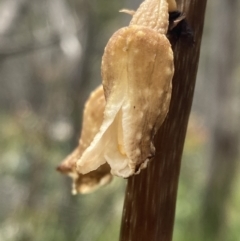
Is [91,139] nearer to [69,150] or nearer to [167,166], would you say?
[167,166]

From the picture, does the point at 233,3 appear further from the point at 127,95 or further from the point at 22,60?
the point at 22,60

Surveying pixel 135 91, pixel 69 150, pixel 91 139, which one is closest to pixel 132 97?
pixel 135 91

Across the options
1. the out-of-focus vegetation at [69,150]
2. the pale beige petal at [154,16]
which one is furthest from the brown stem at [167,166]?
the out-of-focus vegetation at [69,150]

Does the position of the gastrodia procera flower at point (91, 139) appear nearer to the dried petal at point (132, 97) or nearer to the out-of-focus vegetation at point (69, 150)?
the dried petal at point (132, 97)

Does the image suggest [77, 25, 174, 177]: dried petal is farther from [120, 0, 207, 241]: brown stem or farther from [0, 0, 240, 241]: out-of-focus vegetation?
[0, 0, 240, 241]: out-of-focus vegetation


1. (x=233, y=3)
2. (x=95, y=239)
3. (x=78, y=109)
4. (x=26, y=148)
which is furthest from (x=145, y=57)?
(x=26, y=148)

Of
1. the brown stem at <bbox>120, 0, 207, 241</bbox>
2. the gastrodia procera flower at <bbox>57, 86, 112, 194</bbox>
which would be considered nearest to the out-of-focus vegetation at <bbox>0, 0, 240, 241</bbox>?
the gastrodia procera flower at <bbox>57, 86, 112, 194</bbox>
